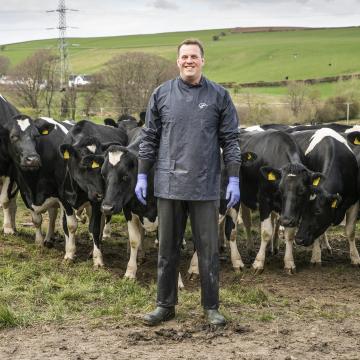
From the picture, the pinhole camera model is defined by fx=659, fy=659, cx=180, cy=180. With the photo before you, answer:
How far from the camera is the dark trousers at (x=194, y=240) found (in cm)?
619

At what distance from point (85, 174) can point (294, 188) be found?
2926 millimetres

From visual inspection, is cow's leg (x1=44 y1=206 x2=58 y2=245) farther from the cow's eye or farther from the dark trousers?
Answer: the dark trousers

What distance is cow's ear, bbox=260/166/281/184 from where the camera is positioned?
8875 millimetres

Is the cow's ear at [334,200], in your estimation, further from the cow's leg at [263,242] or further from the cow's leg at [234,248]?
the cow's leg at [234,248]

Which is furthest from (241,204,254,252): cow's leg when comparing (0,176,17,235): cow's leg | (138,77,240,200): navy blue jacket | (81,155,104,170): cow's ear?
(138,77,240,200): navy blue jacket

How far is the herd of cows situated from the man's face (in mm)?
2510

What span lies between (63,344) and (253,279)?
3619 mm

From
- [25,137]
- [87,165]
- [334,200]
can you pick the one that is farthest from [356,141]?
[25,137]

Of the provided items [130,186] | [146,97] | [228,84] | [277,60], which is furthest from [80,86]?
[130,186]

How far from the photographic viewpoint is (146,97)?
132 ft

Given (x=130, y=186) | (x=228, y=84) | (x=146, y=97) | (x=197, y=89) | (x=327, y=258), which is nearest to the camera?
(x=197, y=89)

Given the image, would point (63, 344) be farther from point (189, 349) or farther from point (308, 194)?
point (308, 194)

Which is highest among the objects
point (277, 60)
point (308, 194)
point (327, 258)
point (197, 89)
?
point (277, 60)

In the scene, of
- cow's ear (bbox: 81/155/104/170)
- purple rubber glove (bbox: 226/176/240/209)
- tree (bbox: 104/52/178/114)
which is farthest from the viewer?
tree (bbox: 104/52/178/114)
